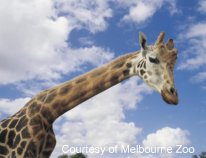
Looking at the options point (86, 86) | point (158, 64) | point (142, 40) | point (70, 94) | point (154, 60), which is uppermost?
point (142, 40)

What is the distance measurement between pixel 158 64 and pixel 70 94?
7.12 ft

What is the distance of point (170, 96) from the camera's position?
27.1 ft

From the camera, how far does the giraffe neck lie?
356 inches

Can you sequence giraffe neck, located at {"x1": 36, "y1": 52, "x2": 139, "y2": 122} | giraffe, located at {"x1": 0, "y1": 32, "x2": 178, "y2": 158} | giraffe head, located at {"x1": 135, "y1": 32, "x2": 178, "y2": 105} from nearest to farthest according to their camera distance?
giraffe head, located at {"x1": 135, "y1": 32, "x2": 178, "y2": 105} < giraffe, located at {"x1": 0, "y1": 32, "x2": 178, "y2": 158} < giraffe neck, located at {"x1": 36, "y1": 52, "x2": 139, "y2": 122}

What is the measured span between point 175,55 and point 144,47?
0.75 meters

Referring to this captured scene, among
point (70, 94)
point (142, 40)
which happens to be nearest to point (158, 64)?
point (142, 40)

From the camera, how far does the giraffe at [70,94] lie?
876 centimetres

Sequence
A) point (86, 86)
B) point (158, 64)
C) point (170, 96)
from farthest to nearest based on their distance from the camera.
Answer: point (86, 86) → point (158, 64) → point (170, 96)

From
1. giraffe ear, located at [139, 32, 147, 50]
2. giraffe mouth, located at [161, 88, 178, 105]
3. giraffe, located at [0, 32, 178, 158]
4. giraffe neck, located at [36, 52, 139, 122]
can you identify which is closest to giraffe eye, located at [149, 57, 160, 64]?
giraffe, located at [0, 32, 178, 158]

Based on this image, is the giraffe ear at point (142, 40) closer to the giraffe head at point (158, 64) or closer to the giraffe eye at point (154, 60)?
the giraffe head at point (158, 64)

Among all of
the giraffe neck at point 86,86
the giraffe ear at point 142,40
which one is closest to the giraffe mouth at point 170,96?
the giraffe neck at point 86,86

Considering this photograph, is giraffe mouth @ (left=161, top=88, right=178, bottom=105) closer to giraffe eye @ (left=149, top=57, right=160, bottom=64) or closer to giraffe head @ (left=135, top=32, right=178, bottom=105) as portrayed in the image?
giraffe head @ (left=135, top=32, right=178, bottom=105)

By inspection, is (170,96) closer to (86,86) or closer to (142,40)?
(142,40)

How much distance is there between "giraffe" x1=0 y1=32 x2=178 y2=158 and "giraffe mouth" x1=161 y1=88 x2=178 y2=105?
228 millimetres
